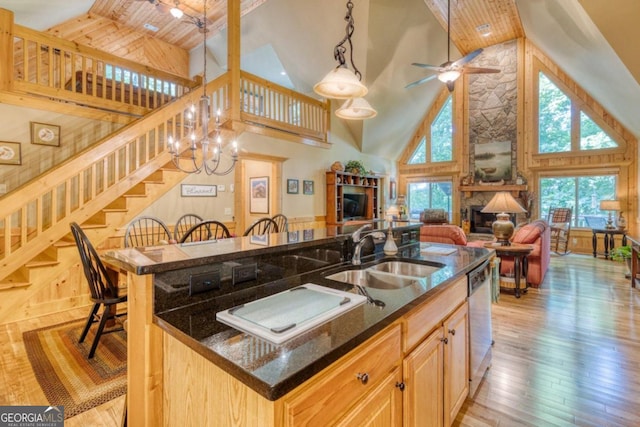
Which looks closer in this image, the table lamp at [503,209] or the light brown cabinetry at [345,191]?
the table lamp at [503,209]

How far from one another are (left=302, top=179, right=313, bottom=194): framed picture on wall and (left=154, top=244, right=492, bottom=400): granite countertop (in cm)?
517

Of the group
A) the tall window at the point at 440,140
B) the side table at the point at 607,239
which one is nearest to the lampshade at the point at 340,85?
the side table at the point at 607,239

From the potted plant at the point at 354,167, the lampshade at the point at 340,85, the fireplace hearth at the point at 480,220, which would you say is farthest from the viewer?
the fireplace hearth at the point at 480,220

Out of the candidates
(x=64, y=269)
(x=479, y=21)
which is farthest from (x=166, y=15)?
(x=479, y=21)

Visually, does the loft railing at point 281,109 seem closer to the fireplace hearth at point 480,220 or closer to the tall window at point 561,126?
the fireplace hearth at point 480,220

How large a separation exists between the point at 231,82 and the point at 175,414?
15.9 feet

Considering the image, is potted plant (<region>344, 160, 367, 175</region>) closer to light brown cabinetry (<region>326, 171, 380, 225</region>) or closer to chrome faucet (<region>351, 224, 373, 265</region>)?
light brown cabinetry (<region>326, 171, 380, 225</region>)

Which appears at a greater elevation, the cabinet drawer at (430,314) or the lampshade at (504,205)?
the lampshade at (504,205)

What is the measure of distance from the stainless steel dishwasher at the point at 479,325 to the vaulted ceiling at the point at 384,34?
385 cm

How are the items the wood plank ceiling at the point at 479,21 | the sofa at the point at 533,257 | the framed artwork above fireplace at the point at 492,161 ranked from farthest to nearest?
the framed artwork above fireplace at the point at 492,161, the wood plank ceiling at the point at 479,21, the sofa at the point at 533,257

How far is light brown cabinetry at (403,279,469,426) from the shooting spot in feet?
4.05

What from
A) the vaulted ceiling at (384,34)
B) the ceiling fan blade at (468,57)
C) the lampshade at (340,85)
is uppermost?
the vaulted ceiling at (384,34)

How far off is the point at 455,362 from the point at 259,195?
19.5 ft

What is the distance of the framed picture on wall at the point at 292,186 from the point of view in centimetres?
621
